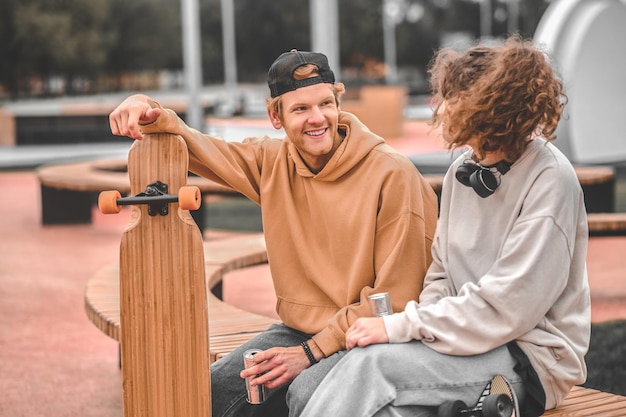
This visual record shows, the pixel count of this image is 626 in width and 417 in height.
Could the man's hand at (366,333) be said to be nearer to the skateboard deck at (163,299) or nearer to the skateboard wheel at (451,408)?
the skateboard wheel at (451,408)

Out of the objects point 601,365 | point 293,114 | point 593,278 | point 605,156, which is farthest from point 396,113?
point 293,114

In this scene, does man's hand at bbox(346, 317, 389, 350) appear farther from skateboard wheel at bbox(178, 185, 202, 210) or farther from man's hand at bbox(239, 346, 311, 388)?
skateboard wheel at bbox(178, 185, 202, 210)

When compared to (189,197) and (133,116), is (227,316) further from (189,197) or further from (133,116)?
(189,197)

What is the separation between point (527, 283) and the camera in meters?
2.70

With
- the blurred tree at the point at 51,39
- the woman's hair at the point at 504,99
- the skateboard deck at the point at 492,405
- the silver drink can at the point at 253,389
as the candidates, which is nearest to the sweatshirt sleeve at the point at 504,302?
the skateboard deck at the point at 492,405

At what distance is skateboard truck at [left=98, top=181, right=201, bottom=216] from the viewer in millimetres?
2889

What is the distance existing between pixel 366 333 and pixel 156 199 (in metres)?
0.76

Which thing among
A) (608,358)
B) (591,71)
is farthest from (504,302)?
(591,71)

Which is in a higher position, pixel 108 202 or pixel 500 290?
pixel 108 202

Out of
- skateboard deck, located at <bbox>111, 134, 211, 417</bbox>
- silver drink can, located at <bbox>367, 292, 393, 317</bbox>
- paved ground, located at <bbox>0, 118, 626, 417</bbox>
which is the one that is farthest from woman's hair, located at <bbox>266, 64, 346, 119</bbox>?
paved ground, located at <bbox>0, 118, 626, 417</bbox>

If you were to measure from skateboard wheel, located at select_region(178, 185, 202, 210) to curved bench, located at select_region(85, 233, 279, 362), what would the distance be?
1207 mm

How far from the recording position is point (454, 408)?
270 cm

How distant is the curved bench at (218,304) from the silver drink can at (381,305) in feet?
3.98

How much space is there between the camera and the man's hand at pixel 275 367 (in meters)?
3.08
